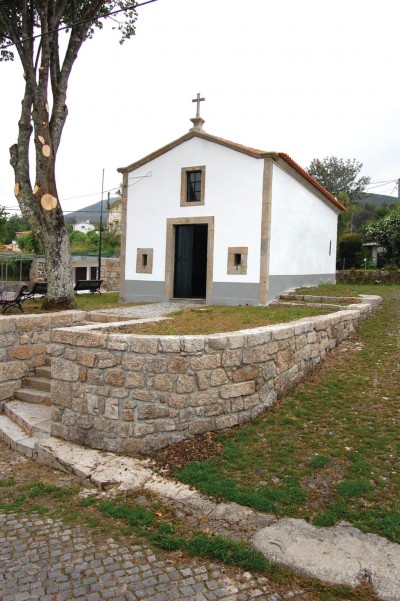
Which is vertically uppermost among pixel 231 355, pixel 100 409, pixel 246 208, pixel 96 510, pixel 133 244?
pixel 246 208

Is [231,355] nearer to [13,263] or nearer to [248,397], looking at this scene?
[248,397]

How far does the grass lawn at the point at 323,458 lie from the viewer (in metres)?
3.60

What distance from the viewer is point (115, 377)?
15.4ft

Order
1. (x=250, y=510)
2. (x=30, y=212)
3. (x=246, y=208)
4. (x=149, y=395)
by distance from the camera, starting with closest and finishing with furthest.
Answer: (x=250, y=510)
(x=149, y=395)
(x=30, y=212)
(x=246, y=208)

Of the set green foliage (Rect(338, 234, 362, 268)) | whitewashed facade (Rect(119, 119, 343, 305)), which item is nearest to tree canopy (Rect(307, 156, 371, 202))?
green foliage (Rect(338, 234, 362, 268))

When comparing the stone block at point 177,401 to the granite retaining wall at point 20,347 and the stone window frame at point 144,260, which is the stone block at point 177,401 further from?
the stone window frame at point 144,260

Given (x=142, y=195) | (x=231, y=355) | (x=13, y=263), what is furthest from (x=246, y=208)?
(x=13, y=263)

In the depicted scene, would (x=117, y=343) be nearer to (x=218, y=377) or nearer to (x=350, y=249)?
(x=218, y=377)

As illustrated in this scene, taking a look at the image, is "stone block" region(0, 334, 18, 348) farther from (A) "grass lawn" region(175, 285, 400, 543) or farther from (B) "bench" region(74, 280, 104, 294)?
(B) "bench" region(74, 280, 104, 294)

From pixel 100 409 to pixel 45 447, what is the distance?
750 mm

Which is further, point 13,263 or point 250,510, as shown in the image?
point 13,263

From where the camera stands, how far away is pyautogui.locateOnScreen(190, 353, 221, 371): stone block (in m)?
4.75

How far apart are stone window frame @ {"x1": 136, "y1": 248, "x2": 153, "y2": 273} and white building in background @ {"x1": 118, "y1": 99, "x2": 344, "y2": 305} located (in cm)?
3

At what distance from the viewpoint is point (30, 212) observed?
999cm
